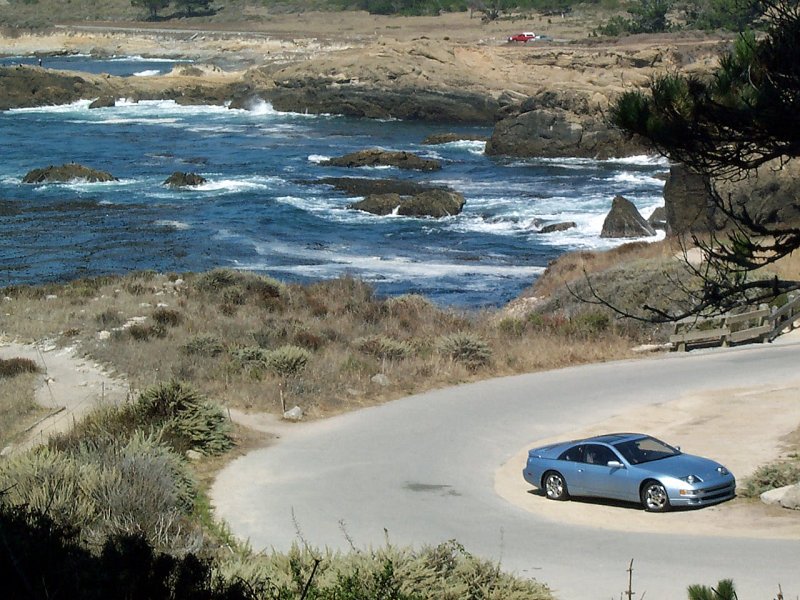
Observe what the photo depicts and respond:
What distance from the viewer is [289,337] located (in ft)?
79.5

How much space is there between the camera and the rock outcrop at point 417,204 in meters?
47.5

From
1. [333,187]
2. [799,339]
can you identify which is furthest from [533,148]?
[799,339]

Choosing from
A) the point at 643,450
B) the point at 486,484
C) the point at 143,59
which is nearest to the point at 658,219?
the point at 486,484

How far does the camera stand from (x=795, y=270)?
29.3m

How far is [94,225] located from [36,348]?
22142mm

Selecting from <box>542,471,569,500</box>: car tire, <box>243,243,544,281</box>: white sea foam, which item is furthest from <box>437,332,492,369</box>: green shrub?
<box>243,243,544,281</box>: white sea foam

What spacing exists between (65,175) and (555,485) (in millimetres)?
43124

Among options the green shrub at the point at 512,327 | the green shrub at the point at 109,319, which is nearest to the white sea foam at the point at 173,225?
the green shrub at the point at 109,319

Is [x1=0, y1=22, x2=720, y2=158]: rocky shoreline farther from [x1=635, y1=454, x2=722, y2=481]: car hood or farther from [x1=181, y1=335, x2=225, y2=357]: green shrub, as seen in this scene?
[x1=635, y1=454, x2=722, y2=481]: car hood

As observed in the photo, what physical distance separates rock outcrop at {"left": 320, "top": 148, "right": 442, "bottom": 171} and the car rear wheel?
4423 cm

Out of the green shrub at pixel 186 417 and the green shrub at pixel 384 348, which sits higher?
the green shrub at pixel 186 417

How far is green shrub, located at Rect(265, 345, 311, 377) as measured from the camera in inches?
841

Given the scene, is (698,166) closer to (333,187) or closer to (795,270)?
(795,270)

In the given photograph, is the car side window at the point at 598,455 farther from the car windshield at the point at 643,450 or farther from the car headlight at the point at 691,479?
the car headlight at the point at 691,479
